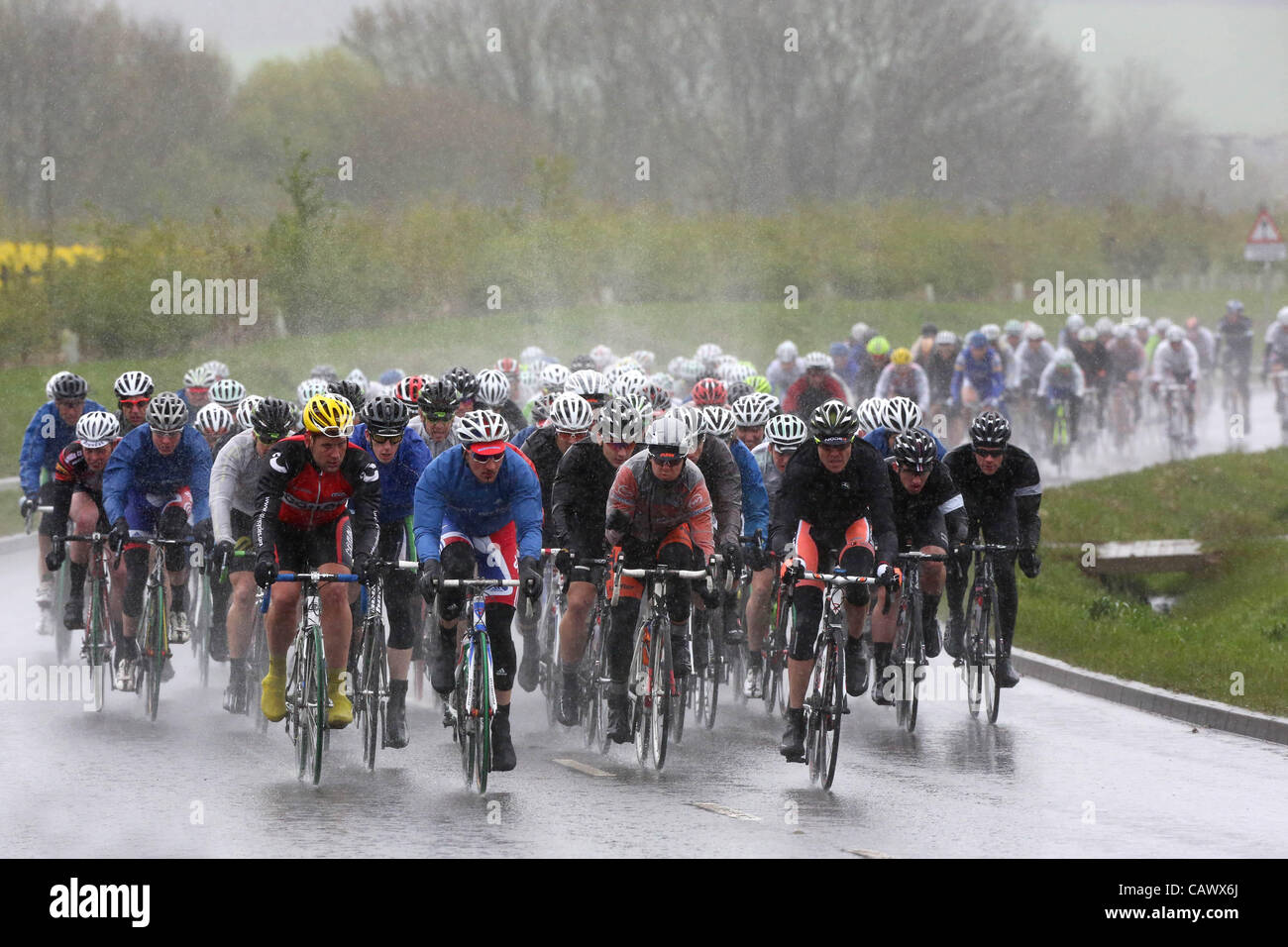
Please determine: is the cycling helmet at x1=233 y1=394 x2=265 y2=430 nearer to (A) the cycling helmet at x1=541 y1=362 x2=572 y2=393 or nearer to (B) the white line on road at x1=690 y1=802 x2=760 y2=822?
(A) the cycling helmet at x1=541 y1=362 x2=572 y2=393

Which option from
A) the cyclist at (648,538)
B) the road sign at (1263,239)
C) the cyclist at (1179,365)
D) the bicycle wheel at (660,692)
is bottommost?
the bicycle wheel at (660,692)

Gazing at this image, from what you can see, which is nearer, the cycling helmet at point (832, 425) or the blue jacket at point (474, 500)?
the blue jacket at point (474, 500)

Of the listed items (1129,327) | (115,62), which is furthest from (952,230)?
(1129,327)

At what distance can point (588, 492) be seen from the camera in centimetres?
1135

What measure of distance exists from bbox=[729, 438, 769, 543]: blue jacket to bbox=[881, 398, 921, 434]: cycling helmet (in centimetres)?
85

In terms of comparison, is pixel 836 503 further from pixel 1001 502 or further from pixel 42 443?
pixel 42 443

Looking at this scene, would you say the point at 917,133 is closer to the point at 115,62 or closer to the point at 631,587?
the point at 115,62

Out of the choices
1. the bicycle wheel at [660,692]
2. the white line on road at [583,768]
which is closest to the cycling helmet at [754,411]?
the bicycle wheel at [660,692]

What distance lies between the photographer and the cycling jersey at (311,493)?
10.0m

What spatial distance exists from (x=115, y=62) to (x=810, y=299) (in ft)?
63.8

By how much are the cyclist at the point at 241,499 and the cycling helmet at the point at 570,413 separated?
156 centimetres

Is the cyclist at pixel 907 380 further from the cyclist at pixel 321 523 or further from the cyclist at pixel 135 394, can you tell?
the cyclist at pixel 321 523

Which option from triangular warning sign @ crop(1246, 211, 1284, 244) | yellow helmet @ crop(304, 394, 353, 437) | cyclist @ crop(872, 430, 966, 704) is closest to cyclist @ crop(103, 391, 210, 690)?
yellow helmet @ crop(304, 394, 353, 437)
